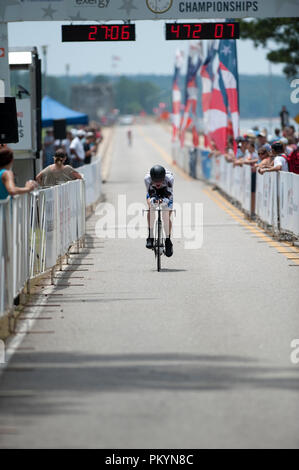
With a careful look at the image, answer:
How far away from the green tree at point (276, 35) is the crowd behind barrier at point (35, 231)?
31.8 meters

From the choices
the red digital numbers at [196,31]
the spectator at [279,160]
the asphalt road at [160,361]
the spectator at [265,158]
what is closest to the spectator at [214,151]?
the red digital numbers at [196,31]

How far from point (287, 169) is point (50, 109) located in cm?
1949

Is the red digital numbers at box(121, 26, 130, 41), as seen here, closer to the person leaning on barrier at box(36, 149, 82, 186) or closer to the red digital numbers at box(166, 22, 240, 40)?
the red digital numbers at box(166, 22, 240, 40)

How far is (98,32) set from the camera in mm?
21172

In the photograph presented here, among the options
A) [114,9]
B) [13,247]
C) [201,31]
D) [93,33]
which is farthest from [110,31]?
[13,247]

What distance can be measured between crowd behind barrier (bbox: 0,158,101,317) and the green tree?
1251 inches

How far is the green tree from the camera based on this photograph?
4800cm

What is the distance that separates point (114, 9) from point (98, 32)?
2.29 ft

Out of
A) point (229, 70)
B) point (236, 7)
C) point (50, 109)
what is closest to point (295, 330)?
point (236, 7)

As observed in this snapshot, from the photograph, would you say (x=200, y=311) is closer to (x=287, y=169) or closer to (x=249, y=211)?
(x=287, y=169)

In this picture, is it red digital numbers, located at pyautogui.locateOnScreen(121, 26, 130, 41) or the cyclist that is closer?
the cyclist

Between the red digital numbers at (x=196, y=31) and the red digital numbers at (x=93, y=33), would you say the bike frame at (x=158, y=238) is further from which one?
the red digital numbers at (x=196, y=31)

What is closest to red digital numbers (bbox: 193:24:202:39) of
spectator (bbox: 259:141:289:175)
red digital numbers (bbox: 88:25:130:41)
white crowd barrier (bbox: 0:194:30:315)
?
red digital numbers (bbox: 88:25:130:41)

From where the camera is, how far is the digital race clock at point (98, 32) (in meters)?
21.1
